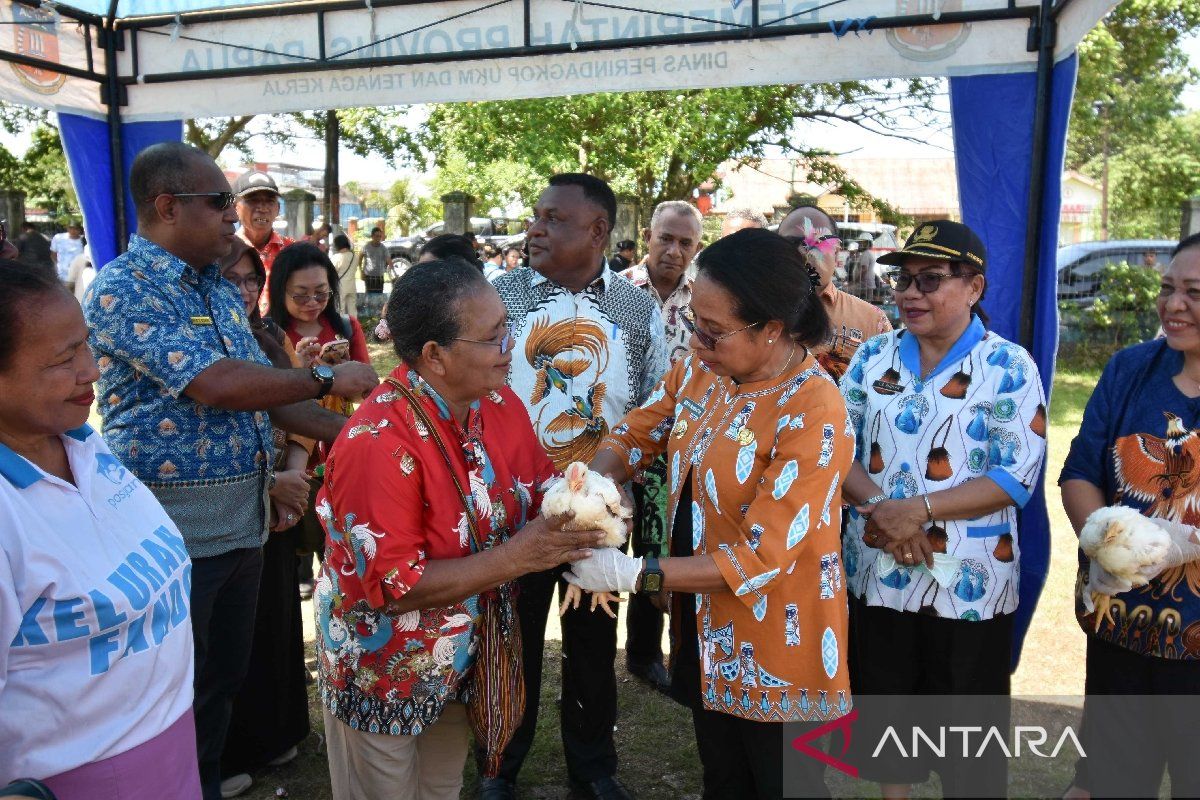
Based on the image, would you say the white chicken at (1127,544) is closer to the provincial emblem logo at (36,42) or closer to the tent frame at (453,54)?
the tent frame at (453,54)

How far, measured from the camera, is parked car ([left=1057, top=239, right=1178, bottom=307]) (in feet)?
44.9

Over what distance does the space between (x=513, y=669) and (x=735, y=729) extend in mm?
685

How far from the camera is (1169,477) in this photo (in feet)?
9.00

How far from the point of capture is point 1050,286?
4.40 meters

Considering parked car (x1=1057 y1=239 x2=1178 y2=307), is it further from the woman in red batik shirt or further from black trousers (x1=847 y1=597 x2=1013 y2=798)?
the woman in red batik shirt

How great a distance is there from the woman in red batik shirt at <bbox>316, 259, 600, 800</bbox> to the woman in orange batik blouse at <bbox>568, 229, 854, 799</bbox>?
30 cm

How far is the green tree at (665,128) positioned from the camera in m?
13.8

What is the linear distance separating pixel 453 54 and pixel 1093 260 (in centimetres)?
1213

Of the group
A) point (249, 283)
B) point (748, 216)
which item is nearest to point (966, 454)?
point (748, 216)

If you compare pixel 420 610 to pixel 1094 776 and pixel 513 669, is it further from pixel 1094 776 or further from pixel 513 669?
pixel 1094 776

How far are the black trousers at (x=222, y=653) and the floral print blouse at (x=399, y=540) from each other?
31.9 inches

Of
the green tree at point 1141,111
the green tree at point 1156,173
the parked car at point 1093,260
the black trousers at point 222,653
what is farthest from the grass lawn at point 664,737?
the green tree at point 1156,173

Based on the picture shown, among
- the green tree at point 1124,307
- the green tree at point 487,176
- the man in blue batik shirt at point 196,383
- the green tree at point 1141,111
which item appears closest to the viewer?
the man in blue batik shirt at point 196,383

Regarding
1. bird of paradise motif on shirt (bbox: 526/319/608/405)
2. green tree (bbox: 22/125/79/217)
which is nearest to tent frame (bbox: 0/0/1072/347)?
bird of paradise motif on shirt (bbox: 526/319/608/405)
